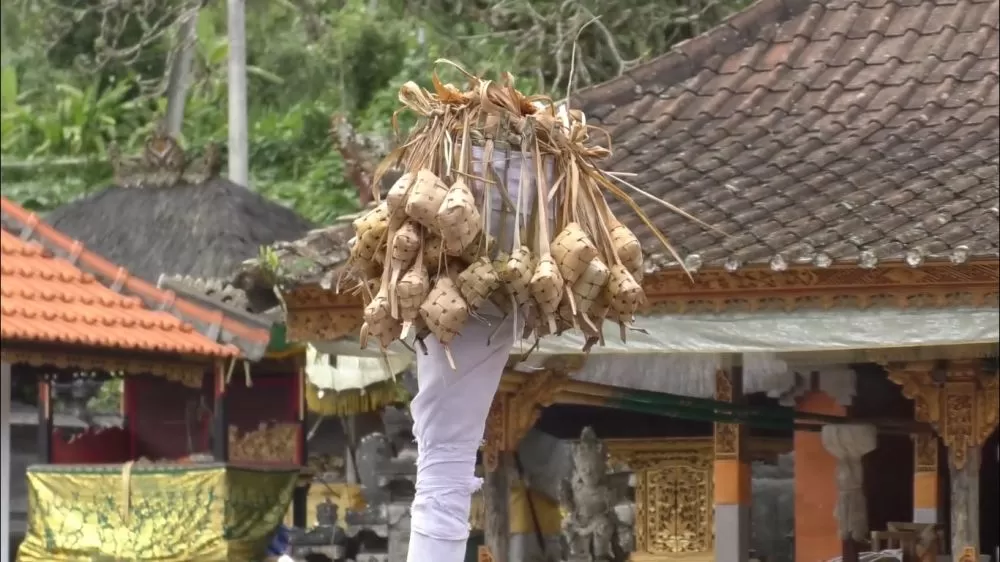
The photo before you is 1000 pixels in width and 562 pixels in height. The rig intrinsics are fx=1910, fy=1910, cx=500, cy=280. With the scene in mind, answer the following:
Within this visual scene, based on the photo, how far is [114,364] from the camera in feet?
47.0

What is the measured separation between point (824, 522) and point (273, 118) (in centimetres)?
1705

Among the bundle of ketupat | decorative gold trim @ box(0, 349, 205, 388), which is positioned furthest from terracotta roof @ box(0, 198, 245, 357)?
the bundle of ketupat

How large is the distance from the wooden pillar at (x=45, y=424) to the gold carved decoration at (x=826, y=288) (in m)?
7.32

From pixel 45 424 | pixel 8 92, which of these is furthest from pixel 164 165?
pixel 8 92

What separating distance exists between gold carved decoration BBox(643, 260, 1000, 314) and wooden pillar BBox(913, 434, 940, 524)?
1990 mm

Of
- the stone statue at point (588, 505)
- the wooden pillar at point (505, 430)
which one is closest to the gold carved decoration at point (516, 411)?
the wooden pillar at point (505, 430)

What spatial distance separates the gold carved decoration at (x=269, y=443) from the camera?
16.6 metres

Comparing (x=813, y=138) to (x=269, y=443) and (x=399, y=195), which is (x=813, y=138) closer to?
(x=399, y=195)

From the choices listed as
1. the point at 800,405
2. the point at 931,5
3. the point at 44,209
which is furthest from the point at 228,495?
the point at 44,209

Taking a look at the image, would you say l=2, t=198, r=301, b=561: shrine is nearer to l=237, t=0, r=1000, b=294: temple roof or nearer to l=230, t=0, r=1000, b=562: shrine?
l=230, t=0, r=1000, b=562: shrine

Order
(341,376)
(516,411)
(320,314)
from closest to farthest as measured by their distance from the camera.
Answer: (516,411), (320,314), (341,376)

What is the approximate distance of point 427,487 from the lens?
4.89 metres

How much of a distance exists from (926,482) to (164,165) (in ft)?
34.4

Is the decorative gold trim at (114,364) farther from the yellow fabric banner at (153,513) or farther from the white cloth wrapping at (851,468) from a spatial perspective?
the white cloth wrapping at (851,468)
